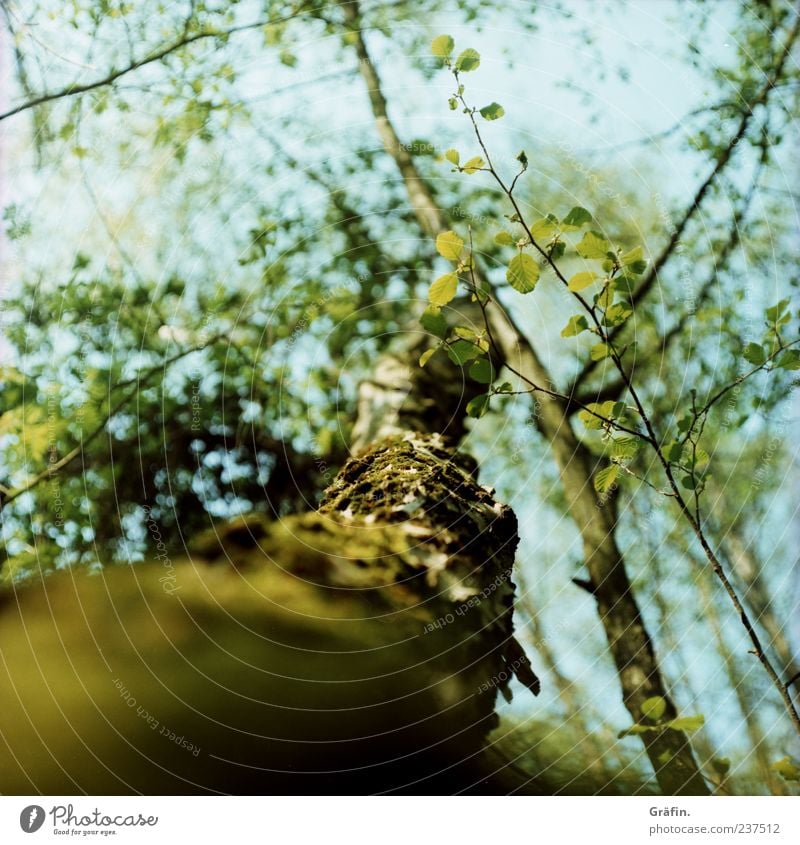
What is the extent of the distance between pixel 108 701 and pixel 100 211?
1718 millimetres

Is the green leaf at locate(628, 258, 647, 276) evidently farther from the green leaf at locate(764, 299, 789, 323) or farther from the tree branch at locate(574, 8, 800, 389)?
the tree branch at locate(574, 8, 800, 389)

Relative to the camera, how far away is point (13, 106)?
7.61ft

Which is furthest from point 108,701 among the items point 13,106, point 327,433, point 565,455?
point 13,106

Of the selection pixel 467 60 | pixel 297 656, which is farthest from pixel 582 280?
pixel 297 656

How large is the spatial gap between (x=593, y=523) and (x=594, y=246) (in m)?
1.31

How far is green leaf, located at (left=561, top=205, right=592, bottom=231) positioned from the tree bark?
1106 millimetres

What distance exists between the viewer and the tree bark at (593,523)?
2.02m

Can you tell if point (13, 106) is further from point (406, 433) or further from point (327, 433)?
point (406, 433)

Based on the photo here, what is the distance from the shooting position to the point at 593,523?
2.42m

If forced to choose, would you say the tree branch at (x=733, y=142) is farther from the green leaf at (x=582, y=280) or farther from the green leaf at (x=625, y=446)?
the green leaf at (x=582, y=280)

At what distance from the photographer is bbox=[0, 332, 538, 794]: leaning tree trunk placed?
4.86 ft
